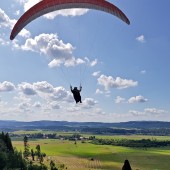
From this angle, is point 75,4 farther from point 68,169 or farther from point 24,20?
point 68,169

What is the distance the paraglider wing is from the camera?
29986 millimetres

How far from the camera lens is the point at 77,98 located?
3216 centimetres

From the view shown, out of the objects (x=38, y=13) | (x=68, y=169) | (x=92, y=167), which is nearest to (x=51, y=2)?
(x=38, y=13)

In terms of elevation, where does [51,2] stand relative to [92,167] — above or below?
above

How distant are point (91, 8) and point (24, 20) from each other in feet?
18.9

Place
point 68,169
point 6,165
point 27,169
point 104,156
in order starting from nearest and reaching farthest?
point 6,165
point 27,169
point 68,169
point 104,156

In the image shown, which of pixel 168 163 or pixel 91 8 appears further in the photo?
pixel 168 163

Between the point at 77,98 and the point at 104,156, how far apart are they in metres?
142

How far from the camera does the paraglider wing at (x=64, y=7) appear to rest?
30.0 metres

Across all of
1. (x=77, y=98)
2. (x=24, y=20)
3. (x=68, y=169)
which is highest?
(x=24, y=20)

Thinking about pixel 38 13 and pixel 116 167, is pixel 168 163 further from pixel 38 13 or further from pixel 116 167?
pixel 38 13

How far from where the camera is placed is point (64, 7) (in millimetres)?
30844

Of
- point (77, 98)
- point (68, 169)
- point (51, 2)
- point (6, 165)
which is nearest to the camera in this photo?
point (51, 2)

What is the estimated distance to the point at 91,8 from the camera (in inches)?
1227
